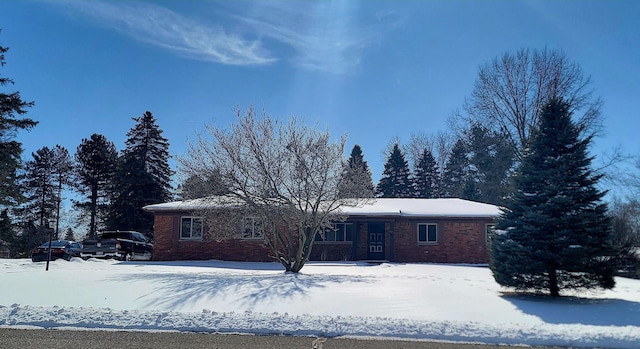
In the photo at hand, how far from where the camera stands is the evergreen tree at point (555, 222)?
10352mm

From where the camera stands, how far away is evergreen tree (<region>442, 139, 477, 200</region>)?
141ft

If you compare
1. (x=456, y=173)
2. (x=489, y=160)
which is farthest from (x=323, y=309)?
(x=456, y=173)

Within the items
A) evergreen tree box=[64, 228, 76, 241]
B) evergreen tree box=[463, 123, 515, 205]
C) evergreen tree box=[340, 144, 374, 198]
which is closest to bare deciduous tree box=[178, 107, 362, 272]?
evergreen tree box=[340, 144, 374, 198]

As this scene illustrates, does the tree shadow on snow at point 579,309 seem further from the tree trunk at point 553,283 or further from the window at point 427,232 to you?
the window at point 427,232

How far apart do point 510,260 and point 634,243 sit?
3976 millimetres

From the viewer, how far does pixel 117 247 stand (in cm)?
2212

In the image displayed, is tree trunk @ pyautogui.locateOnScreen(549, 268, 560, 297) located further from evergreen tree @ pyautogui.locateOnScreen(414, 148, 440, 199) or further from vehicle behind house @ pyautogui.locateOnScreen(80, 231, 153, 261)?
evergreen tree @ pyautogui.locateOnScreen(414, 148, 440, 199)

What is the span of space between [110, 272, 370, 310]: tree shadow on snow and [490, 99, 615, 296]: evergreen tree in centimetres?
416

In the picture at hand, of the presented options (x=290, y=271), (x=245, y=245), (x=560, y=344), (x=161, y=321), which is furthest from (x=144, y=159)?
(x=560, y=344)

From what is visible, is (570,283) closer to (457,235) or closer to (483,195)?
(457,235)

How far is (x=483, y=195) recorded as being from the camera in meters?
38.9

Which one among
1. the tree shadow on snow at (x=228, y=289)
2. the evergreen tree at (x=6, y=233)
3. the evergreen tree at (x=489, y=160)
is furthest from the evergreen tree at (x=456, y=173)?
the evergreen tree at (x=6, y=233)

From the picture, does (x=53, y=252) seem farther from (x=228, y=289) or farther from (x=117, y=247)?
(x=228, y=289)

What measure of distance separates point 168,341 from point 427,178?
139ft
